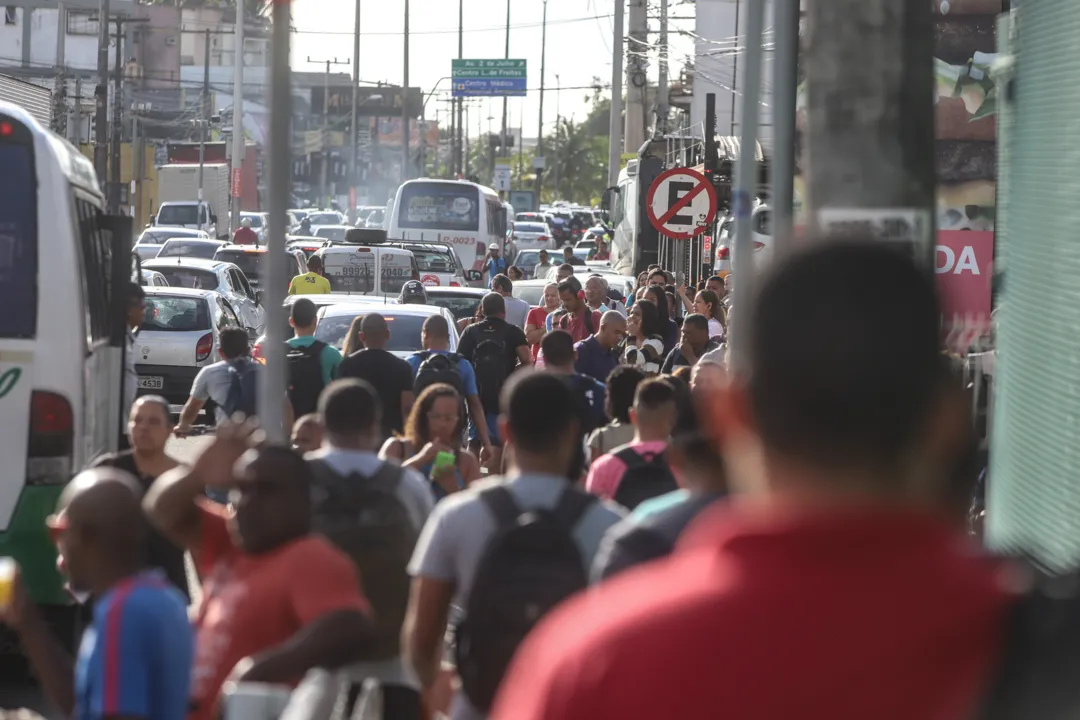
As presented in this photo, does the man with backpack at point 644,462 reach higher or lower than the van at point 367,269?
lower

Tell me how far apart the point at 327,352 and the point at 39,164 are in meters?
2.73

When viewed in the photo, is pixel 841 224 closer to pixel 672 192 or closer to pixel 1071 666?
pixel 1071 666

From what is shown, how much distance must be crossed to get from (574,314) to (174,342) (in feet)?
20.3

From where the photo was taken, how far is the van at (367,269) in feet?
83.4

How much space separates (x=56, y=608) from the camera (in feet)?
25.5

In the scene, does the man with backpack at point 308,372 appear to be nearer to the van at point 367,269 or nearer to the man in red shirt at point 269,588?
the man in red shirt at point 269,588

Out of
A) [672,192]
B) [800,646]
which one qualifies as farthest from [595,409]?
[800,646]

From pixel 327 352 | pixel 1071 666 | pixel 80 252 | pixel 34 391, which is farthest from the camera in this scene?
pixel 327 352

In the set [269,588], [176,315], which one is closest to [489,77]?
[176,315]

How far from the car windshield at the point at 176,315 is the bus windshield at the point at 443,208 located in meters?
22.2

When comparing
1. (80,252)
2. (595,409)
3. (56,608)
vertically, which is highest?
(80,252)

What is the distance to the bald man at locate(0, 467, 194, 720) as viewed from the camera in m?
3.70

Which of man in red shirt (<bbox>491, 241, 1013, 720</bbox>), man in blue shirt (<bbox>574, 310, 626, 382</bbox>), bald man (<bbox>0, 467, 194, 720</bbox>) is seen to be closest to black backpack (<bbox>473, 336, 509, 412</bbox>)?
man in blue shirt (<bbox>574, 310, 626, 382</bbox>)

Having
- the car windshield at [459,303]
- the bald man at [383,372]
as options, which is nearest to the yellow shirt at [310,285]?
the car windshield at [459,303]
